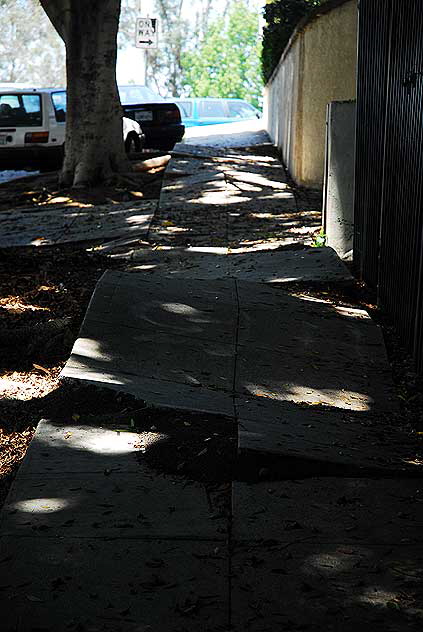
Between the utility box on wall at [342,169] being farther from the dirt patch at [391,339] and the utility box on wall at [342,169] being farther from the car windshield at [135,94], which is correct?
the car windshield at [135,94]

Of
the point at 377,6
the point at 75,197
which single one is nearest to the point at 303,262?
the point at 377,6

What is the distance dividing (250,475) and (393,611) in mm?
1158

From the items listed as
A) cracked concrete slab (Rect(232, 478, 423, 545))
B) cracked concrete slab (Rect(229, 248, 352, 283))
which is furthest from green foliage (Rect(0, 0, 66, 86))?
cracked concrete slab (Rect(232, 478, 423, 545))

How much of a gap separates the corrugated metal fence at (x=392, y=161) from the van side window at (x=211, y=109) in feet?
101

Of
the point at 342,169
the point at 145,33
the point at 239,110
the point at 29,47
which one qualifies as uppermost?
the point at 29,47

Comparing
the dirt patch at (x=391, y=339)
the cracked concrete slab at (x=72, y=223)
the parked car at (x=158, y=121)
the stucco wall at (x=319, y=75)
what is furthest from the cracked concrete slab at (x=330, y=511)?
the parked car at (x=158, y=121)

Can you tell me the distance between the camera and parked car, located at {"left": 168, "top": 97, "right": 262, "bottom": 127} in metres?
38.2

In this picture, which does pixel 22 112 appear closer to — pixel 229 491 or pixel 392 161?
pixel 392 161

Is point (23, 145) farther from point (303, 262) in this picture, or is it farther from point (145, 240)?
point (303, 262)

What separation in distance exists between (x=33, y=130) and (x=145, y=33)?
256 inches

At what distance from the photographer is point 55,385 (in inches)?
206

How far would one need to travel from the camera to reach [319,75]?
1465 cm

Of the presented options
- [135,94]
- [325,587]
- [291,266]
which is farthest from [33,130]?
[325,587]

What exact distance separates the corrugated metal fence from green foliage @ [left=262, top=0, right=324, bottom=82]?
11807 mm
